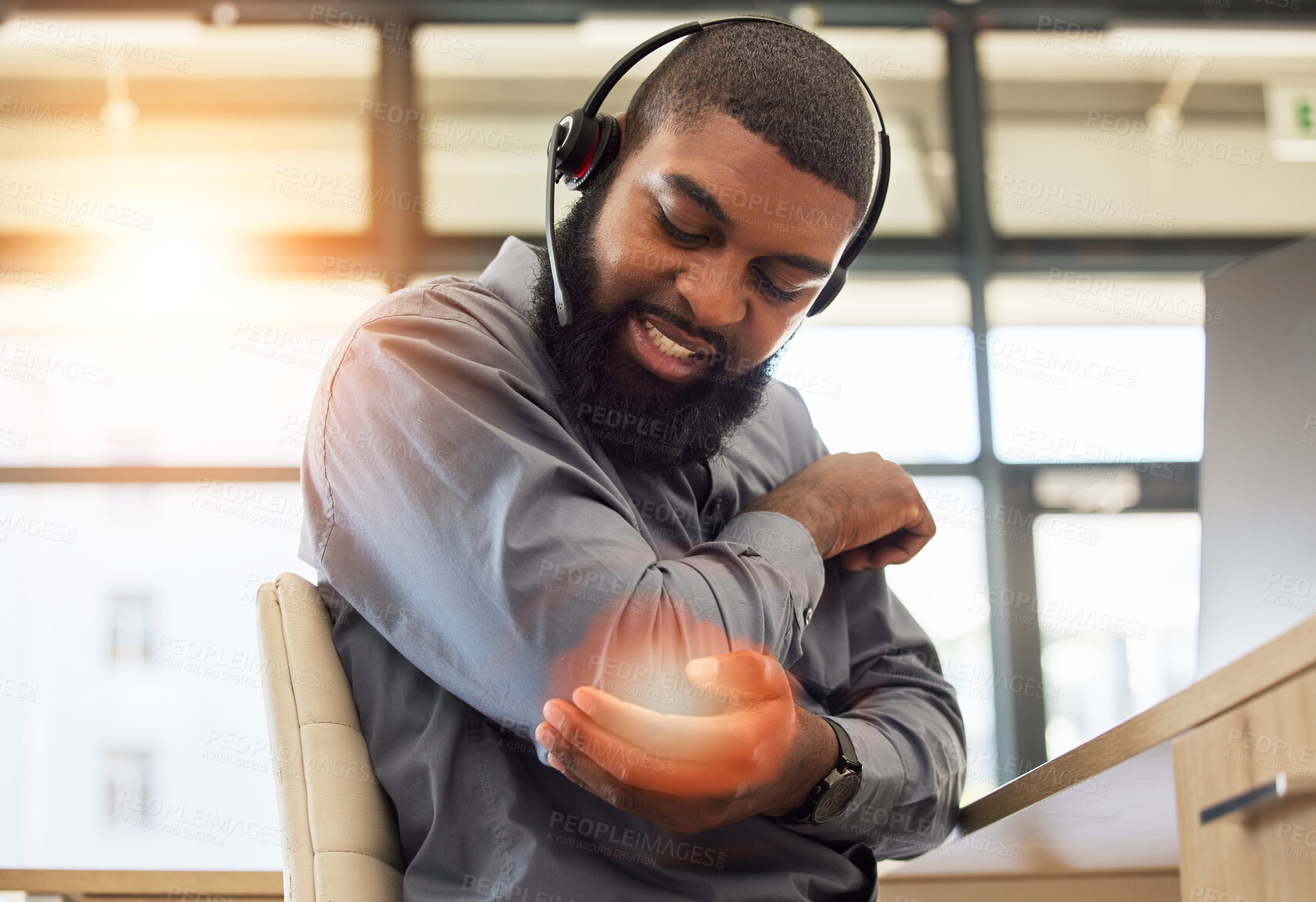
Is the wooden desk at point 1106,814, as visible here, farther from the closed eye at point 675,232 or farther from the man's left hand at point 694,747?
the closed eye at point 675,232

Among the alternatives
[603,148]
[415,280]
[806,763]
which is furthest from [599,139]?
[415,280]

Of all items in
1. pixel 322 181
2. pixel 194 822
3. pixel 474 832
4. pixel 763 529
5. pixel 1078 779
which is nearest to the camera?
pixel 1078 779

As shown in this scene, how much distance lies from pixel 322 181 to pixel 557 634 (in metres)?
3.41

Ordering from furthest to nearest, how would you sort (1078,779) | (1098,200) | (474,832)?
(1098,200) < (474,832) < (1078,779)

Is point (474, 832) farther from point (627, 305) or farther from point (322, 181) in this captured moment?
point (322, 181)

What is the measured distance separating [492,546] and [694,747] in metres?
0.20

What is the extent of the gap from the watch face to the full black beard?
0.34 meters

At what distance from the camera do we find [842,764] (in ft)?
2.78

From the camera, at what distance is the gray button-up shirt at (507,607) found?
2.47 feet

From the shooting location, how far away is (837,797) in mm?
839

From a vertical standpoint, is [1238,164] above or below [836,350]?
above

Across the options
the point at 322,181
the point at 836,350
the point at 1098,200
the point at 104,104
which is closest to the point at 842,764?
the point at 836,350

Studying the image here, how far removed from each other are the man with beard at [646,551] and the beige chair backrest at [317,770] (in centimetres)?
2

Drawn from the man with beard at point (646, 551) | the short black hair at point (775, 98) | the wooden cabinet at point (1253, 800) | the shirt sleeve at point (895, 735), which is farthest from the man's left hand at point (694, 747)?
the short black hair at point (775, 98)
